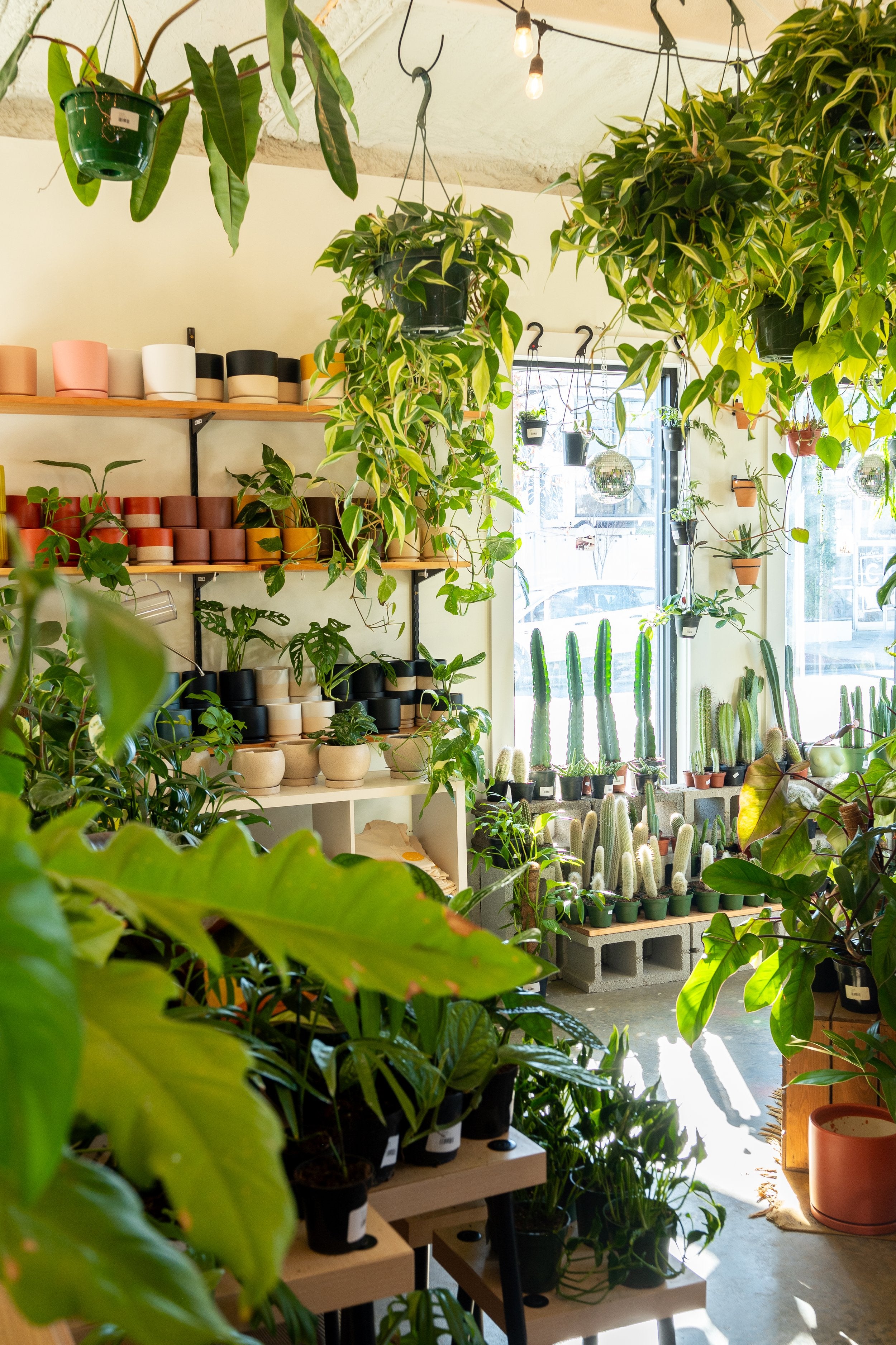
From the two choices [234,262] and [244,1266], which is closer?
[244,1266]

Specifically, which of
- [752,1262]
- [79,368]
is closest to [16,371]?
[79,368]

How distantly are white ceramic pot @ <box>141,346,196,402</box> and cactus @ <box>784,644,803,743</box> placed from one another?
292 cm

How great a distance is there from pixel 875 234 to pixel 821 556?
3.93m

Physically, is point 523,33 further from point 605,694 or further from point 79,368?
point 605,694

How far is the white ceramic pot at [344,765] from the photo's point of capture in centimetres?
354

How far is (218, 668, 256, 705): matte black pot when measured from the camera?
3605 mm

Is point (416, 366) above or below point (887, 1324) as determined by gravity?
above

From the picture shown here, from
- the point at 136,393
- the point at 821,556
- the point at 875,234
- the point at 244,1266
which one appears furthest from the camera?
the point at 821,556

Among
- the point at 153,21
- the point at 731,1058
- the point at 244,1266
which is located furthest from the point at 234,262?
the point at 244,1266

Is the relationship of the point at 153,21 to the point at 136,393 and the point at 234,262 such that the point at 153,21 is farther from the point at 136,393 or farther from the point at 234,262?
the point at 136,393

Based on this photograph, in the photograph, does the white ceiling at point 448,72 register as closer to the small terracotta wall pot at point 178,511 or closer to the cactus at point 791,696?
the small terracotta wall pot at point 178,511

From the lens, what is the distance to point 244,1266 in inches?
14.3

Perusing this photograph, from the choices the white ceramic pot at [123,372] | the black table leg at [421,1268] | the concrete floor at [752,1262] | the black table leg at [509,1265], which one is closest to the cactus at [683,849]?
the concrete floor at [752,1262]

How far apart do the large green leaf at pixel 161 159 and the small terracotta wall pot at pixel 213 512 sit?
2.34 m
